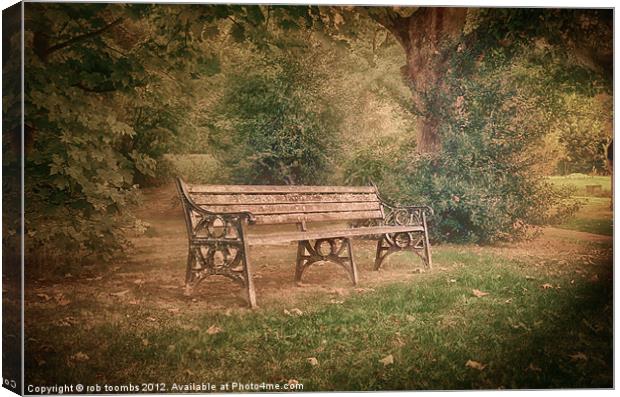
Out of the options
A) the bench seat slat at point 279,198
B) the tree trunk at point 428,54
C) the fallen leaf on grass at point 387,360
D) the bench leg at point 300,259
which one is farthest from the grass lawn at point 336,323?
the tree trunk at point 428,54

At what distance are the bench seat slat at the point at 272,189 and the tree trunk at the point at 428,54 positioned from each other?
0.67 metres

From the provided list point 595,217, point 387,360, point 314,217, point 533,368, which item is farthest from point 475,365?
point 314,217

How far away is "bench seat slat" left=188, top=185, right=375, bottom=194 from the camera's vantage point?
6272 mm

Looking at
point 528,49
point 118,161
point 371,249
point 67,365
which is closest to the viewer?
point 67,365

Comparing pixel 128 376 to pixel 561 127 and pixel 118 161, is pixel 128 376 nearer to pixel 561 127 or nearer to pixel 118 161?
pixel 118 161

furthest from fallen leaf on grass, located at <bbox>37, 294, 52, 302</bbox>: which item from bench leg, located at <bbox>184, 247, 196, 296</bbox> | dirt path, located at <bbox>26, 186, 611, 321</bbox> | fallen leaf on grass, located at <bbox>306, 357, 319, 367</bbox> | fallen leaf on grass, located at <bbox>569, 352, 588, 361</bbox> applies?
fallen leaf on grass, located at <bbox>569, 352, 588, 361</bbox>

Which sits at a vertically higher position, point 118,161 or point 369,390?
point 118,161

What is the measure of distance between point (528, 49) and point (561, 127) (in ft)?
2.34

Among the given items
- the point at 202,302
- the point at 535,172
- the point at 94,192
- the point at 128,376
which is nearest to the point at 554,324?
the point at 535,172

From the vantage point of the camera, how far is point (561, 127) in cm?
683

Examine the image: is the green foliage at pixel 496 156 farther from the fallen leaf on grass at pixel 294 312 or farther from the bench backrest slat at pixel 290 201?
the fallen leaf on grass at pixel 294 312

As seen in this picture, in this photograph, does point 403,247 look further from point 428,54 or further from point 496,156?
point 428,54

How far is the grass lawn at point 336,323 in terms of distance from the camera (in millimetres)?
5859

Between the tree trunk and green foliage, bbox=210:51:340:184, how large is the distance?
2.45 ft
